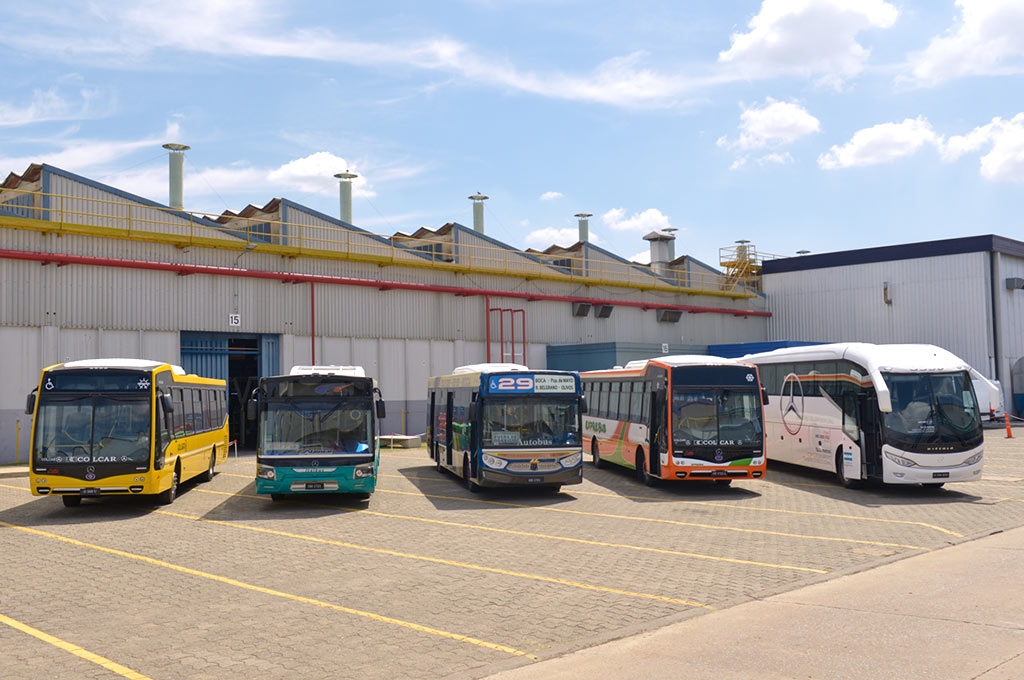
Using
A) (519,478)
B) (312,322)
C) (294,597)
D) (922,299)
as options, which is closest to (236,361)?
(312,322)

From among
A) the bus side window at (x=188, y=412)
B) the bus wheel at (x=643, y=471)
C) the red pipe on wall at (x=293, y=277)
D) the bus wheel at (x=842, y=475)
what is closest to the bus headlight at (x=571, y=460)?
the bus wheel at (x=643, y=471)

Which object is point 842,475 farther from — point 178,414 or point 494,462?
point 178,414

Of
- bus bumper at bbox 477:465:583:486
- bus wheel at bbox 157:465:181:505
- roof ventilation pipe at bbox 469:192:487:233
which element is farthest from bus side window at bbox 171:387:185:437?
roof ventilation pipe at bbox 469:192:487:233

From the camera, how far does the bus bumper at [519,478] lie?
18016mm

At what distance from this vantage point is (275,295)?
3088 cm

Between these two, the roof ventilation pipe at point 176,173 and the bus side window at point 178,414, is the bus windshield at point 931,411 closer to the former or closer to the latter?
the bus side window at point 178,414

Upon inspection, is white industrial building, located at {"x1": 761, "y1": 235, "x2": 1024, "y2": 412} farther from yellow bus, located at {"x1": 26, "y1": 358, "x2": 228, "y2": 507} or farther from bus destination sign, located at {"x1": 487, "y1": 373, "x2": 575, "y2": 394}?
yellow bus, located at {"x1": 26, "y1": 358, "x2": 228, "y2": 507}

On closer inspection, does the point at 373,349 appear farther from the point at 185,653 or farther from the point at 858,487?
the point at 185,653

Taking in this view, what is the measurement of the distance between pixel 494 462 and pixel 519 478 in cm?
59

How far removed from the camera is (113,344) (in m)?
27.3

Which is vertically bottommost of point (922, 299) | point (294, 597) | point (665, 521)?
point (665, 521)

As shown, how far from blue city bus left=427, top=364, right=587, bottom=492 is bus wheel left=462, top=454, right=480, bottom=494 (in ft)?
0.79

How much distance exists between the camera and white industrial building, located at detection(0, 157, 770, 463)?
1038 inches

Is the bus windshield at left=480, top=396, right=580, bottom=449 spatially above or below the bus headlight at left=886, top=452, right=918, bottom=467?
above
